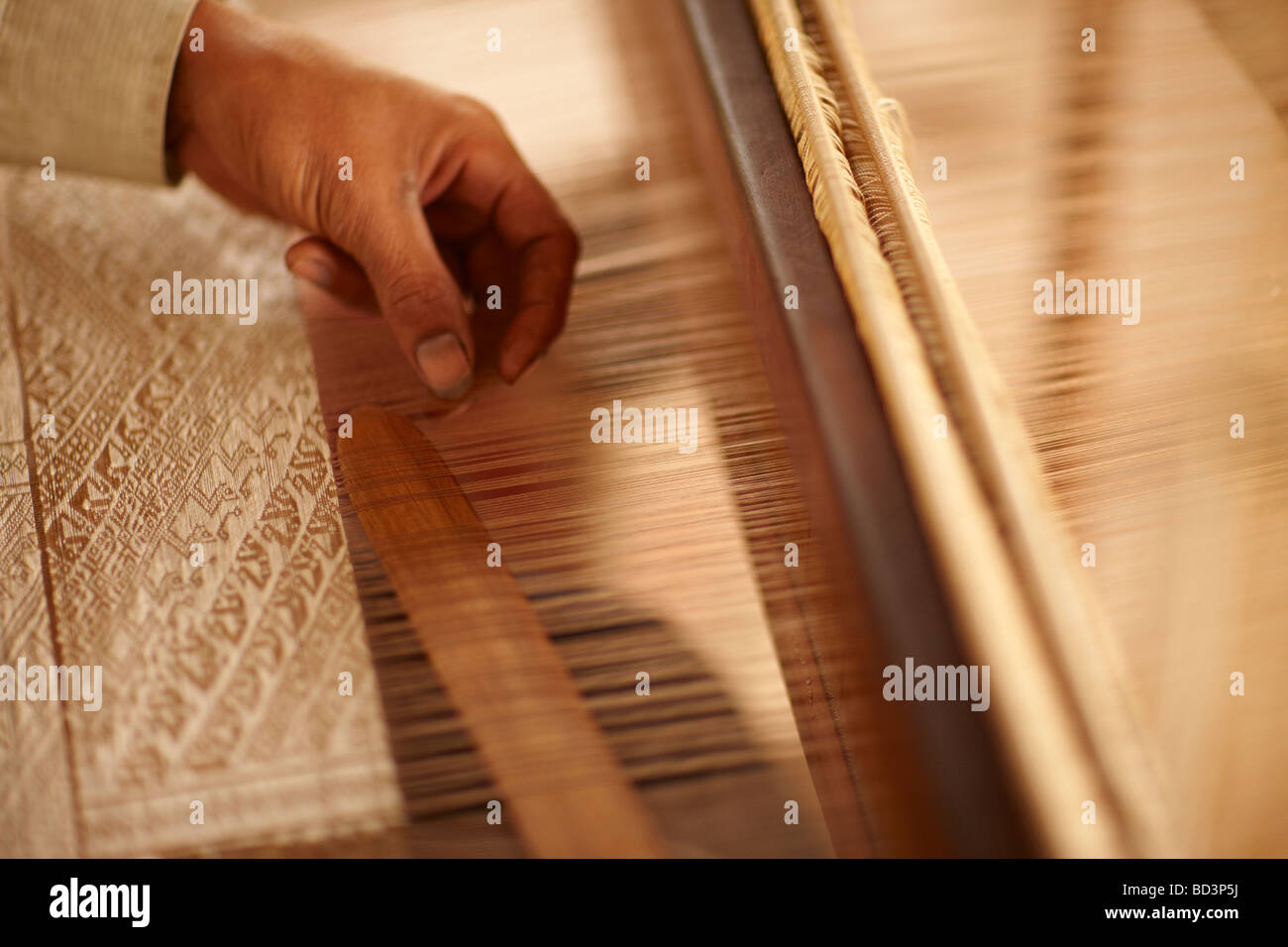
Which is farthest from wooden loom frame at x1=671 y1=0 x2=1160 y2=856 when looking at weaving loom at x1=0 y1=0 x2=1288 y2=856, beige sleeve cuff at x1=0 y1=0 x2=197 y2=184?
beige sleeve cuff at x1=0 y1=0 x2=197 y2=184

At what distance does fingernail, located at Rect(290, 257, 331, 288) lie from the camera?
66 cm

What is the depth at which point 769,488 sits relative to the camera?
1.85 ft

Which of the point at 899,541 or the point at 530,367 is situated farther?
the point at 530,367

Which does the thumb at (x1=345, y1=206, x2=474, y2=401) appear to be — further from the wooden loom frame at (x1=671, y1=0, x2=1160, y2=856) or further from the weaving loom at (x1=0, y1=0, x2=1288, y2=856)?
the wooden loom frame at (x1=671, y1=0, x2=1160, y2=856)

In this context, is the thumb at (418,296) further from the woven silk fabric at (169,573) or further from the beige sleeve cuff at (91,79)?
the beige sleeve cuff at (91,79)

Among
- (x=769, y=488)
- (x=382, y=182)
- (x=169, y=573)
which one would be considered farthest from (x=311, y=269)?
(x=769, y=488)

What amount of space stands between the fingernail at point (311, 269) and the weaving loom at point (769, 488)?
27mm

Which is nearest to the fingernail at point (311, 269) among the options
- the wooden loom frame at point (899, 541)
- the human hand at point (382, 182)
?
the human hand at point (382, 182)

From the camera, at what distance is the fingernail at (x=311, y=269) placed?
0.66 m

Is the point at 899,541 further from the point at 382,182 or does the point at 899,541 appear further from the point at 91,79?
the point at 91,79

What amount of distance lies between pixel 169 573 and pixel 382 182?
31 centimetres
